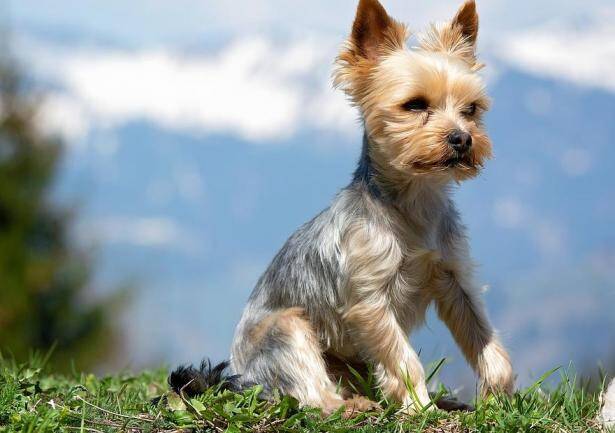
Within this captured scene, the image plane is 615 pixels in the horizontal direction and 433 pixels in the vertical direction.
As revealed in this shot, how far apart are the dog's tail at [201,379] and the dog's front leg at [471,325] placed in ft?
6.71

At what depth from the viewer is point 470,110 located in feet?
26.1

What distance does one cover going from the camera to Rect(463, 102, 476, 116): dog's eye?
7.92 m

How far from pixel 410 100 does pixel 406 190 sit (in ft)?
2.67

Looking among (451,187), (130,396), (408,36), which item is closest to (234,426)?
(130,396)

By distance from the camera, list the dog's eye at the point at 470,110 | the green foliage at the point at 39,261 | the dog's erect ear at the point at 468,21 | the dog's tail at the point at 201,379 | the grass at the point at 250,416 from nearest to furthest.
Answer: the grass at the point at 250,416, the dog's tail at the point at 201,379, the dog's eye at the point at 470,110, the dog's erect ear at the point at 468,21, the green foliage at the point at 39,261

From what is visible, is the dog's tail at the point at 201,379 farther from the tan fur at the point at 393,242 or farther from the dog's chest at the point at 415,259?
the dog's chest at the point at 415,259

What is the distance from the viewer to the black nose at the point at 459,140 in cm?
757

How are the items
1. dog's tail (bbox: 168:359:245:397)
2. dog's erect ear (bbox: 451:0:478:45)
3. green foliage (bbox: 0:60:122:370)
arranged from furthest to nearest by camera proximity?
green foliage (bbox: 0:60:122:370) → dog's erect ear (bbox: 451:0:478:45) → dog's tail (bbox: 168:359:245:397)

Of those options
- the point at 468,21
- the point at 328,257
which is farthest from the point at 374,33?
the point at 328,257

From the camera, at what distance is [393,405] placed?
24.5 feet

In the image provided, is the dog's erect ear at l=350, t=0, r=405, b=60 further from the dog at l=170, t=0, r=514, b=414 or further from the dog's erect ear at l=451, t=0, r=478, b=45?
the dog's erect ear at l=451, t=0, r=478, b=45

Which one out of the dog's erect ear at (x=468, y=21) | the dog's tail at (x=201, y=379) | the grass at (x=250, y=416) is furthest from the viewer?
the dog's erect ear at (x=468, y=21)

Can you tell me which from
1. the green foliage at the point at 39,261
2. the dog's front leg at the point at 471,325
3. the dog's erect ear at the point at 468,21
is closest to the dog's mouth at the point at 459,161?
the dog's front leg at the point at 471,325

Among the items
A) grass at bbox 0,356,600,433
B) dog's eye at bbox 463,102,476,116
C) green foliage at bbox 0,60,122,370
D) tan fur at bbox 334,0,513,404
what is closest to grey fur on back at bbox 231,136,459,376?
tan fur at bbox 334,0,513,404
